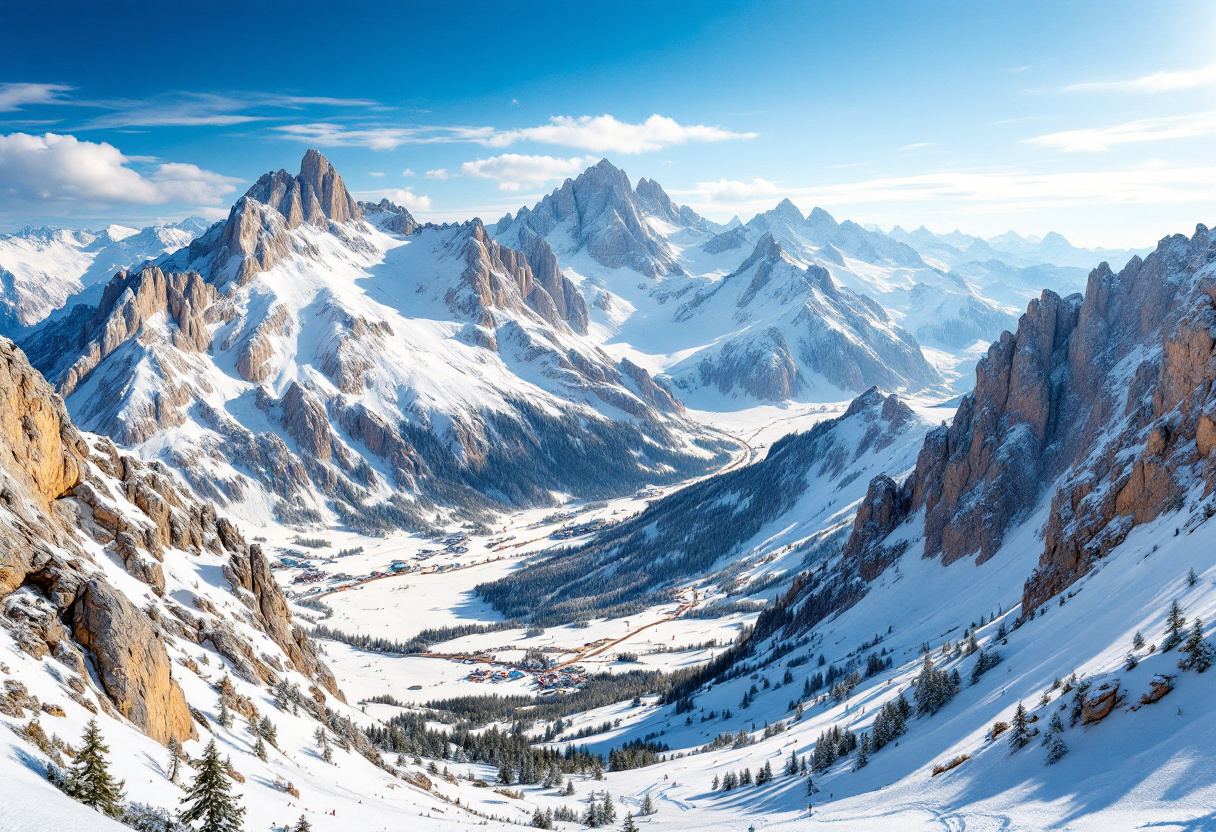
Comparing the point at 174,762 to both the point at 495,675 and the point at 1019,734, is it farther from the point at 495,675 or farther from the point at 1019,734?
the point at 495,675

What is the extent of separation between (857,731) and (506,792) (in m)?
32.3

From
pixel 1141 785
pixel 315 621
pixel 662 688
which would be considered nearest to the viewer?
pixel 1141 785

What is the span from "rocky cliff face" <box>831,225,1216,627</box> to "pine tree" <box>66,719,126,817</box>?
2888 inches

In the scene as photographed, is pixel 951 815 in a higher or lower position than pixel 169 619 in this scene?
lower

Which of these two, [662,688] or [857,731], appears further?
[662,688]

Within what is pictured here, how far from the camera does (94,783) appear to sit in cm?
2978

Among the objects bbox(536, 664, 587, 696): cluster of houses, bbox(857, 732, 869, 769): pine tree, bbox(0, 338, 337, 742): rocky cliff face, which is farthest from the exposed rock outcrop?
bbox(536, 664, 587, 696): cluster of houses

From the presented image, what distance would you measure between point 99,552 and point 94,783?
119ft

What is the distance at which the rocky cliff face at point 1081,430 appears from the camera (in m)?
74.8

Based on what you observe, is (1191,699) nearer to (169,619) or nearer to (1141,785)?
(1141,785)

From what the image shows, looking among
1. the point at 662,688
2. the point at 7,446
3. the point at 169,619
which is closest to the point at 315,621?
the point at 662,688

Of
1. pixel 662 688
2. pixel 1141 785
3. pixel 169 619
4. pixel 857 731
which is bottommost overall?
pixel 662 688

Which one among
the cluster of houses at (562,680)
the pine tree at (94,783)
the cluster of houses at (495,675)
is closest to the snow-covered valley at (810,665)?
the cluster of houses at (495,675)

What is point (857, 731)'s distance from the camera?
6731cm
